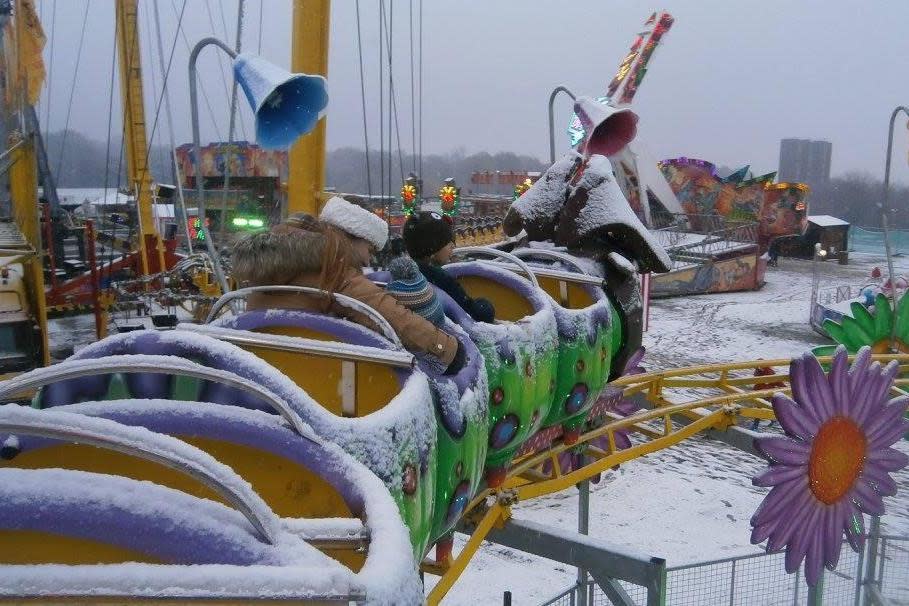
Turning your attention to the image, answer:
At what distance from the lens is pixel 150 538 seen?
872 mm

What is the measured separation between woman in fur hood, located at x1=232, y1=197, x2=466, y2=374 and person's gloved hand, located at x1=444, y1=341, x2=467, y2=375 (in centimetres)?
2

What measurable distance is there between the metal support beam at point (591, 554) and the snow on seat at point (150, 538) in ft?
6.99

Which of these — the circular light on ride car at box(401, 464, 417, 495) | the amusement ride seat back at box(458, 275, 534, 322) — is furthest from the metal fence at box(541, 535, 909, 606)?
the circular light on ride car at box(401, 464, 417, 495)

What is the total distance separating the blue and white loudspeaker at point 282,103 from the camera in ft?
7.88

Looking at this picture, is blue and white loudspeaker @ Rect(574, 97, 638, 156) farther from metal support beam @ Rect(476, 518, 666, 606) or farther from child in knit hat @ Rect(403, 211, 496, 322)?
metal support beam @ Rect(476, 518, 666, 606)

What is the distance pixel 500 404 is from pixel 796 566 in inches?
80.4

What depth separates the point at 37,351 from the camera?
5.81 metres

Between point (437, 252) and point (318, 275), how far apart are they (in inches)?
34.1

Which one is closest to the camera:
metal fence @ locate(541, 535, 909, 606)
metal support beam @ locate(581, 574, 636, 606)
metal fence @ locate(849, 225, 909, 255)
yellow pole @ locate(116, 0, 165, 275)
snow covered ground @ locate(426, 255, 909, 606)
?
metal support beam @ locate(581, 574, 636, 606)

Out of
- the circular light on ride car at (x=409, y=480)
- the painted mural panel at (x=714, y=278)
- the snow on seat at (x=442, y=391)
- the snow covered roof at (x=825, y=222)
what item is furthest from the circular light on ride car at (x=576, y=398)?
the snow covered roof at (x=825, y=222)

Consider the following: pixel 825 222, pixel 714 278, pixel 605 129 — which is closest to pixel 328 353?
pixel 605 129

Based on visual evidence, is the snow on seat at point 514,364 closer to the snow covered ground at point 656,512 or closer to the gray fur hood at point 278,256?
the gray fur hood at point 278,256

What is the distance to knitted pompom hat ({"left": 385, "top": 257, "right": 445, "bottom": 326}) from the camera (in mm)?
2023

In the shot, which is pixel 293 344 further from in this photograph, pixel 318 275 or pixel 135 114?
pixel 135 114
